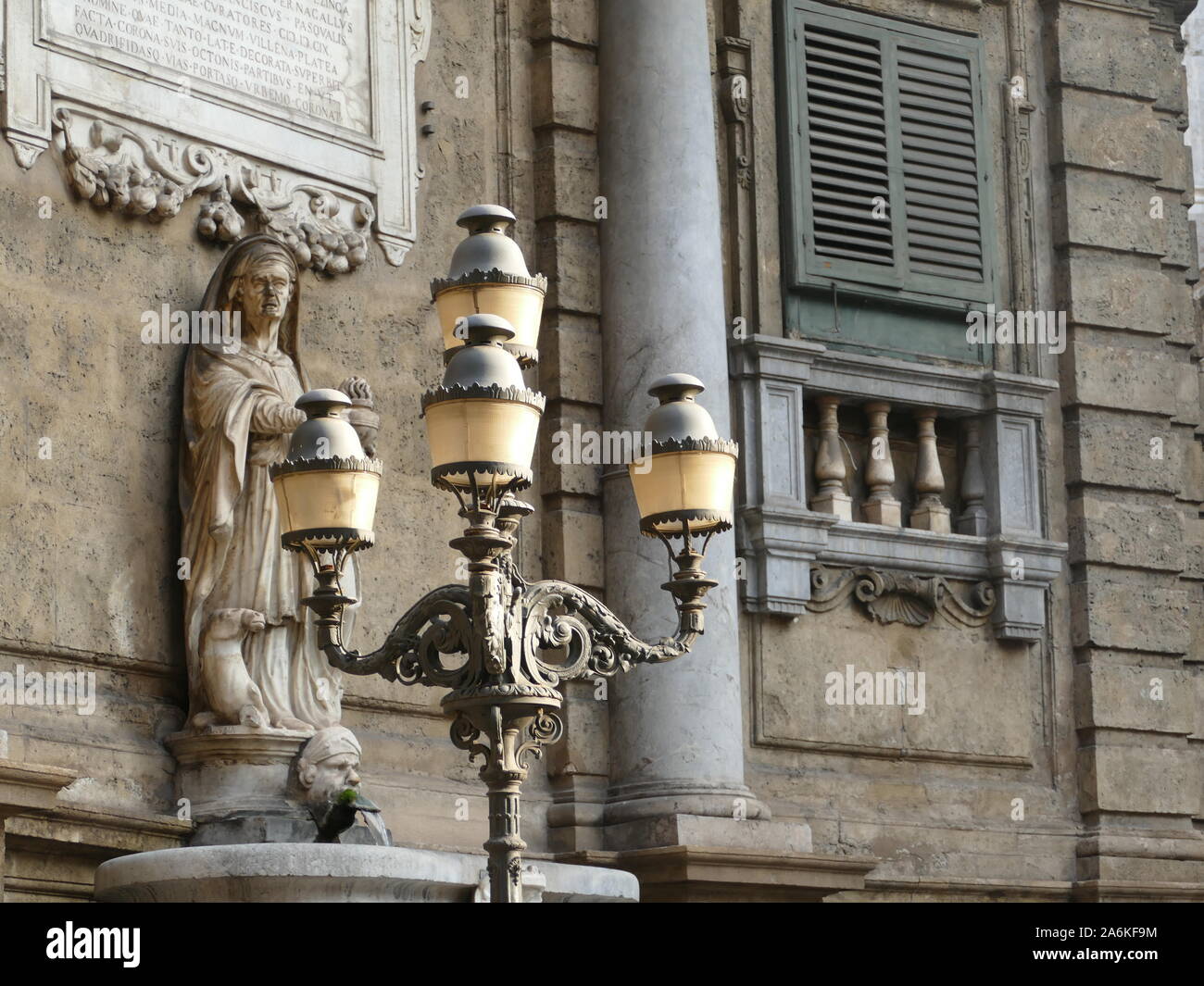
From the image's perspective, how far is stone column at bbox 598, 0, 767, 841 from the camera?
12578 millimetres

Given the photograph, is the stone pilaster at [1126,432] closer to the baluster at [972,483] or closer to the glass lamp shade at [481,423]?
the baluster at [972,483]

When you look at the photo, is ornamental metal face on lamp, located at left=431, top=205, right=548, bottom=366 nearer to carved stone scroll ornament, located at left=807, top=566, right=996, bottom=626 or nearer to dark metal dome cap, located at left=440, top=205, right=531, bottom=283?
dark metal dome cap, located at left=440, top=205, right=531, bottom=283

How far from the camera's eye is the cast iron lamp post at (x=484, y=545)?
8.47 metres

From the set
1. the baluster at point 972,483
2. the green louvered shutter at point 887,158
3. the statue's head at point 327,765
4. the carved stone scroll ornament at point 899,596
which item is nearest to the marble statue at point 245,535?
the statue's head at point 327,765

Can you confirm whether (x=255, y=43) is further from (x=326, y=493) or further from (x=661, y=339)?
(x=326, y=493)

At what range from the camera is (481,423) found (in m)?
8.44

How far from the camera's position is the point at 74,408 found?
11.2 m

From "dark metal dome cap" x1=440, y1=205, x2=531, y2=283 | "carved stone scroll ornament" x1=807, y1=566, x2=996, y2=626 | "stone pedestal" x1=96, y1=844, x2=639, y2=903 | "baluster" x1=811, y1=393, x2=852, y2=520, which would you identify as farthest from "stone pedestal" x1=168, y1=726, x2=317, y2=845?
"baluster" x1=811, y1=393, x2=852, y2=520

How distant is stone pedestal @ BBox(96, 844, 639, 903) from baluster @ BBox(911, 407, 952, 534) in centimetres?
561

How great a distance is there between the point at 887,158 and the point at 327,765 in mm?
5609
